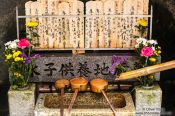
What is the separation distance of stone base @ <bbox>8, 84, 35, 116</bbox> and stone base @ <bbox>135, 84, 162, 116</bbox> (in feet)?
8.53

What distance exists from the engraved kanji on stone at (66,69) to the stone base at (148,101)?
1795 millimetres

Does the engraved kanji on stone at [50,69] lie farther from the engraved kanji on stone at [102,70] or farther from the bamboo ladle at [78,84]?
the engraved kanji on stone at [102,70]

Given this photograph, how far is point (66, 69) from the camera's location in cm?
1046

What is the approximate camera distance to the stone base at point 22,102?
978 centimetres

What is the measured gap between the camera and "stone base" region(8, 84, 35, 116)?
32.1 feet

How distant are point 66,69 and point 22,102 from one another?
146 centimetres

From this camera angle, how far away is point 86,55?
34.3 ft

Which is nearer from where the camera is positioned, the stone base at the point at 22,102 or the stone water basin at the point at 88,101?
the stone base at the point at 22,102

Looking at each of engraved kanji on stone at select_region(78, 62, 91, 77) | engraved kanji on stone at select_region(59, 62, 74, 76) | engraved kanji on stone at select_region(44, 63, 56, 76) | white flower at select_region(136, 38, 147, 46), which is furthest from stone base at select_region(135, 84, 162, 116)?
engraved kanji on stone at select_region(44, 63, 56, 76)

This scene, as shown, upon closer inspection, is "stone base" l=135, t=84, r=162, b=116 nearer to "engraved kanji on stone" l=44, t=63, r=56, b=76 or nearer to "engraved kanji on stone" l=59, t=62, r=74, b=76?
"engraved kanji on stone" l=59, t=62, r=74, b=76

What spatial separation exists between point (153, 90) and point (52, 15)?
10.6ft

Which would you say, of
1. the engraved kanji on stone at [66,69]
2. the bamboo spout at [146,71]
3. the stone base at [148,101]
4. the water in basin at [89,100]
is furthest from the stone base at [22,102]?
the stone base at [148,101]

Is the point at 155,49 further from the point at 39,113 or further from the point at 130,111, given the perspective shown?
the point at 39,113

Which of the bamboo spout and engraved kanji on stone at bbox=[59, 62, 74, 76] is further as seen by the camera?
engraved kanji on stone at bbox=[59, 62, 74, 76]
